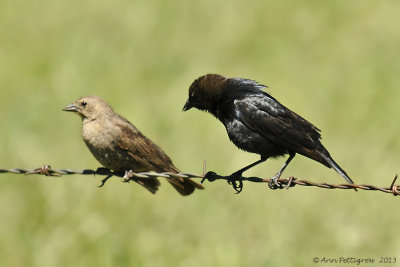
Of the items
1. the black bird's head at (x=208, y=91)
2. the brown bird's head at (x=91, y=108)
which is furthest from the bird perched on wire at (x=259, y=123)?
the brown bird's head at (x=91, y=108)

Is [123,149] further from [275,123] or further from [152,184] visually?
[275,123]

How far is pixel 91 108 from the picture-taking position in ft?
26.5

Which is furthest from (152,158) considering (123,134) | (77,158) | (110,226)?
(77,158)

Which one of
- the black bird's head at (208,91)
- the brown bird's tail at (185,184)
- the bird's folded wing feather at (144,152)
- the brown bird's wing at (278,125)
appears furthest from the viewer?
the bird's folded wing feather at (144,152)

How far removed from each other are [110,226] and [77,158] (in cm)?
207

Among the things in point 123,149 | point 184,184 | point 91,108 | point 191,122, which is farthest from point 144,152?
point 191,122

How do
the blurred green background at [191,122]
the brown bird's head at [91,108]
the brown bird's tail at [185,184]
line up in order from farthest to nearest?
1. the blurred green background at [191,122]
2. the brown bird's head at [91,108]
3. the brown bird's tail at [185,184]

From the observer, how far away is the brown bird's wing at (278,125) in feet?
22.7

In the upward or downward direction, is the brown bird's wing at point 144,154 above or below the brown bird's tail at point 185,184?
above

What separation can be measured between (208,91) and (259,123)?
2.37 feet

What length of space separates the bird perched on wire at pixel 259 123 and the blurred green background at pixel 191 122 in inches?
82.3

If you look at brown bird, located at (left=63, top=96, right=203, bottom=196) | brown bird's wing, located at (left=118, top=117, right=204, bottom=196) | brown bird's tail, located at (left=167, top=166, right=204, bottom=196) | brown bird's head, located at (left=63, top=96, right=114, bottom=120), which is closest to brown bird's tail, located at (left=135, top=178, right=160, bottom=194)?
brown bird, located at (left=63, top=96, right=203, bottom=196)

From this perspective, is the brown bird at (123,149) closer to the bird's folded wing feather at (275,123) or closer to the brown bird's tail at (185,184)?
the brown bird's tail at (185,184)

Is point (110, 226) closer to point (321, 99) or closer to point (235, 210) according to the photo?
point (235, 210)
